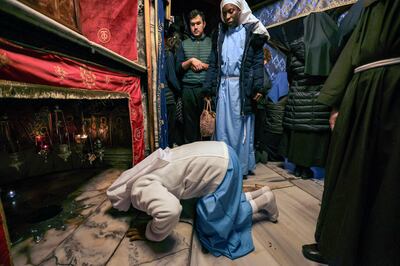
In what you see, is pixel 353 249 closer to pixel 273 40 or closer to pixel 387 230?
pixel 387 230

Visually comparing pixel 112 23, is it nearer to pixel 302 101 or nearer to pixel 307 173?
pixel 302 101

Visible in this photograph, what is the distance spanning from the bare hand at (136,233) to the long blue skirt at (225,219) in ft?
1.04

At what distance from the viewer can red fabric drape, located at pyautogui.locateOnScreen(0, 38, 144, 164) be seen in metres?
0.76

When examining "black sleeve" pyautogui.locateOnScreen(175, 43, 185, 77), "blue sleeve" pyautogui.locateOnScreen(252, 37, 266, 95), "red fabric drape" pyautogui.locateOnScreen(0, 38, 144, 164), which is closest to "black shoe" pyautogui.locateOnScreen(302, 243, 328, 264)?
"blue sleeve" pyautogui.locateOnScreen(252, 37, 266, 95)

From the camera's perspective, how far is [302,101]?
197cm

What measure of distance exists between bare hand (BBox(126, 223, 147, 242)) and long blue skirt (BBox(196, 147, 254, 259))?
0.32 metres

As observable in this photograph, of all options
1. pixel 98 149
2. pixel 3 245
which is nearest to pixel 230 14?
pixel 98 149

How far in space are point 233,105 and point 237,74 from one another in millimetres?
324

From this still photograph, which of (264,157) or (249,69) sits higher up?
(249,69)

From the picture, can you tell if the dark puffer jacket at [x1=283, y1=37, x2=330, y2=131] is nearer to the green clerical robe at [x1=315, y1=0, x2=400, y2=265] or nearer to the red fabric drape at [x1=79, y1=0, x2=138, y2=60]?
the green clerical robe at [x1=315, y1=0, x2=400, y2=265]

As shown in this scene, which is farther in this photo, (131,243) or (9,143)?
(9,143)

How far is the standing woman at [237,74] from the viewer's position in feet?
6.45

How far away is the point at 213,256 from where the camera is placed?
107cm

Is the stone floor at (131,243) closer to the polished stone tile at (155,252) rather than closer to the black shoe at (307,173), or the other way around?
the polished stone tile at (155,252)
